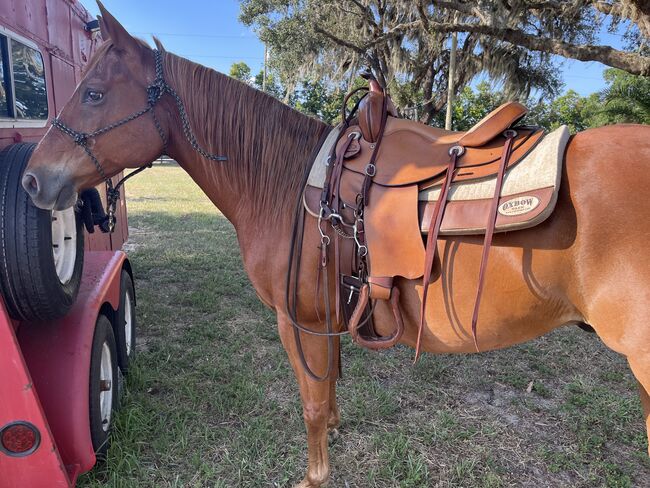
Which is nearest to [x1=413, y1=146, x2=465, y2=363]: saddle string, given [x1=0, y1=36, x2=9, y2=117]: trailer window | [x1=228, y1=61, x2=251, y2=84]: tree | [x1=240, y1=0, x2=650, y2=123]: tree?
[x1=0, y1=36, x2=9, y2=117]: trailer window

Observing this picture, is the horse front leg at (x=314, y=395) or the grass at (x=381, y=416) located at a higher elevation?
the horse front leg at (x=314, y=395)

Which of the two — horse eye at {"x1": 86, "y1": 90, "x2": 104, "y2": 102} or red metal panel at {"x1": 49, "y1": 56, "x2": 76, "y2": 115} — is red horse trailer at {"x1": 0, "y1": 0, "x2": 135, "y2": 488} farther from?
horse eye at {"x1": 86, "y1": 90, "x2": 104, "y2": 102}

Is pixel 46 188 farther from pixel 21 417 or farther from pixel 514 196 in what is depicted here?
pixel 514 196

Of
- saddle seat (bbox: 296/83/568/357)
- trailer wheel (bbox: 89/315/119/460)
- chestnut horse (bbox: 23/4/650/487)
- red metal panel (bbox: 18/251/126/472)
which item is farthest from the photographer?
trailer wheel (bbox: 89/315/119/460)

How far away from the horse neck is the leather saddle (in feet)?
0.57

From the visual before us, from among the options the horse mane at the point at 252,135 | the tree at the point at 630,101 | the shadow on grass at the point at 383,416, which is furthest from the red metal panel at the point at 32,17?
the tree at the point at 630,101

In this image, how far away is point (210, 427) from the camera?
8.04 feet

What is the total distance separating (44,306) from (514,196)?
1921mm

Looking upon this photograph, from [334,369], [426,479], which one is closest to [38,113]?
[334,369]

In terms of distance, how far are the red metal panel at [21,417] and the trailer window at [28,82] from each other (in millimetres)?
1328

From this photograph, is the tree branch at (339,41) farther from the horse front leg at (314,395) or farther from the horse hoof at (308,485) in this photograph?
the horse hoof at (308,485)

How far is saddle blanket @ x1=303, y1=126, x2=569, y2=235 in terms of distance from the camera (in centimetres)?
125

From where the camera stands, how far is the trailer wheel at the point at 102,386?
1995mm

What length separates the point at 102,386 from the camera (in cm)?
220
